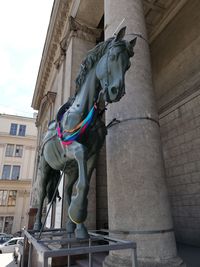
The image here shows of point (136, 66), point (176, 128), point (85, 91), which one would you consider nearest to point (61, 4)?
point (176, 128)

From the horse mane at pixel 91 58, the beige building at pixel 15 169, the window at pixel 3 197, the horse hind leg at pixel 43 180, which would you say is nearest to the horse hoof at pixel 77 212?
the horse mane at pixel 91 58

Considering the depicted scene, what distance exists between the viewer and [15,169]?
37.3 meters

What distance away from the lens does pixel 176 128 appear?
31.0ft

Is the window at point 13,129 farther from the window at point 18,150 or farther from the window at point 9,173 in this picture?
the window at point 9,173

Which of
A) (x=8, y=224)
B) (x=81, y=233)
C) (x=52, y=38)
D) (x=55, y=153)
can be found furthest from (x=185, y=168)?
(x=8, y=224)

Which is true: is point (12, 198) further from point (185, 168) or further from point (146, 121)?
point (146, 121)

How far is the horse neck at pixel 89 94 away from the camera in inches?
119

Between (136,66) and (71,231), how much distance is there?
10.0ft

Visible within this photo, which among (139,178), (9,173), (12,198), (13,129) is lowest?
(139,178)

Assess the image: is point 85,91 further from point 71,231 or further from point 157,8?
point 157,8

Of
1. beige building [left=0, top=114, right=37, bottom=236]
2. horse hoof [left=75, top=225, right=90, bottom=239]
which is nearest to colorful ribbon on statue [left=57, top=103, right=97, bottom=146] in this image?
horse hoof [left=75, top=225, right=90, bottom=239]

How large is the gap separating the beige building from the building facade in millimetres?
23897

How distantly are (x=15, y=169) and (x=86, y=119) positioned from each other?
125 feet

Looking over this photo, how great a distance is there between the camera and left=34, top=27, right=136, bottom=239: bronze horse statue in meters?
2.46
